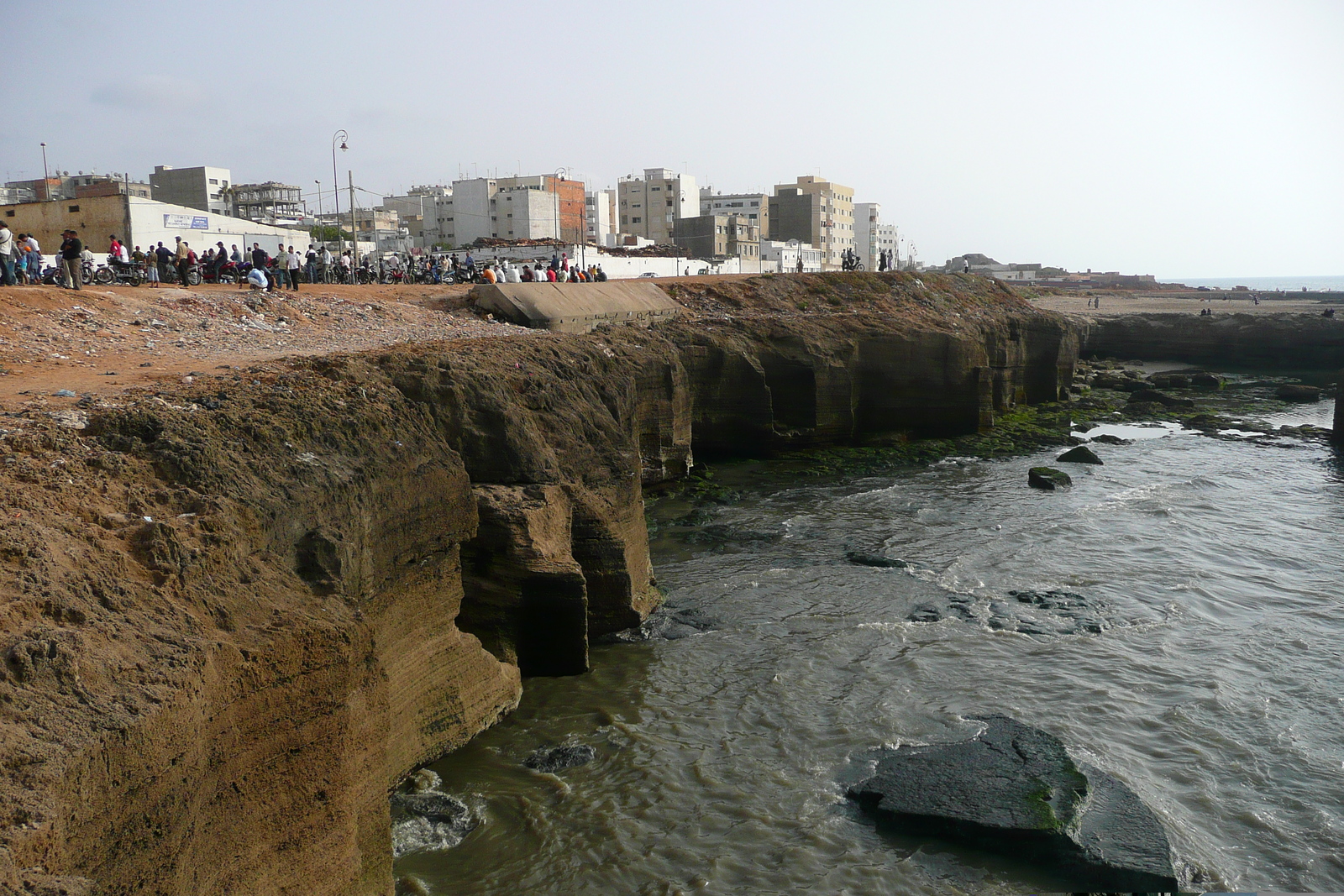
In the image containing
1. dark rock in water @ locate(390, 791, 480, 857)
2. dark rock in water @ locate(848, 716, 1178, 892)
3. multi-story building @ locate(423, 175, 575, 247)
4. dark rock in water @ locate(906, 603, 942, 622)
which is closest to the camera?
dark rock in water @ locate(848, 716, 1178, 892)

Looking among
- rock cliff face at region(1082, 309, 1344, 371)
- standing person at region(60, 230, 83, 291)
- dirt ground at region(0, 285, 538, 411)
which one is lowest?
rock cliff face at region(1082, 309, 1344, 371)

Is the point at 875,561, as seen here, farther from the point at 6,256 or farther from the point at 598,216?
the point at 598,216

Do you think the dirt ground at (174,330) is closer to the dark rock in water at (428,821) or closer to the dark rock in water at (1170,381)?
the dark rock in water at (428,821)

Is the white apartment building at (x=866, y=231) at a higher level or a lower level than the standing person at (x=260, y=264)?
higher

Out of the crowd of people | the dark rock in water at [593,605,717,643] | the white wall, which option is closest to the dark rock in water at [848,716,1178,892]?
the dark rock in water at [593,605,717,643]

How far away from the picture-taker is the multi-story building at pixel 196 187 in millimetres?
56844

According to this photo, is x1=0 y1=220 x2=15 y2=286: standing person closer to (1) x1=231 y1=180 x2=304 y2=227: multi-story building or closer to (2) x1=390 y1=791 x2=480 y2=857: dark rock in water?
(2) x1=390 y1=791 x2=480 y2=857: dark rock in water

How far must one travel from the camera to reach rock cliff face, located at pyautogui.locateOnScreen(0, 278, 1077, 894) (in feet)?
17.8

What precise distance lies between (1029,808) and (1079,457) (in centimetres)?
2071

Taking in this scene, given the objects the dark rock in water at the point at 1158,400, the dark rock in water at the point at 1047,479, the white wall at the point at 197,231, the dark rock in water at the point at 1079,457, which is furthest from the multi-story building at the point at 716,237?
→ the dark rock in water at the point at 1047,479

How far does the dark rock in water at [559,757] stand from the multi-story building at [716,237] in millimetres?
70805

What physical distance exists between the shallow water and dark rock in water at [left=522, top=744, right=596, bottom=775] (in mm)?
169

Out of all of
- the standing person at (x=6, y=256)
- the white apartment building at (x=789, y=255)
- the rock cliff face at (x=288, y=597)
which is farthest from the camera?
the white apartment building at (x=789, y=255)

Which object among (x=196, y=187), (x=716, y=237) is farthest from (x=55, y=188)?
(x=716, y=237)
